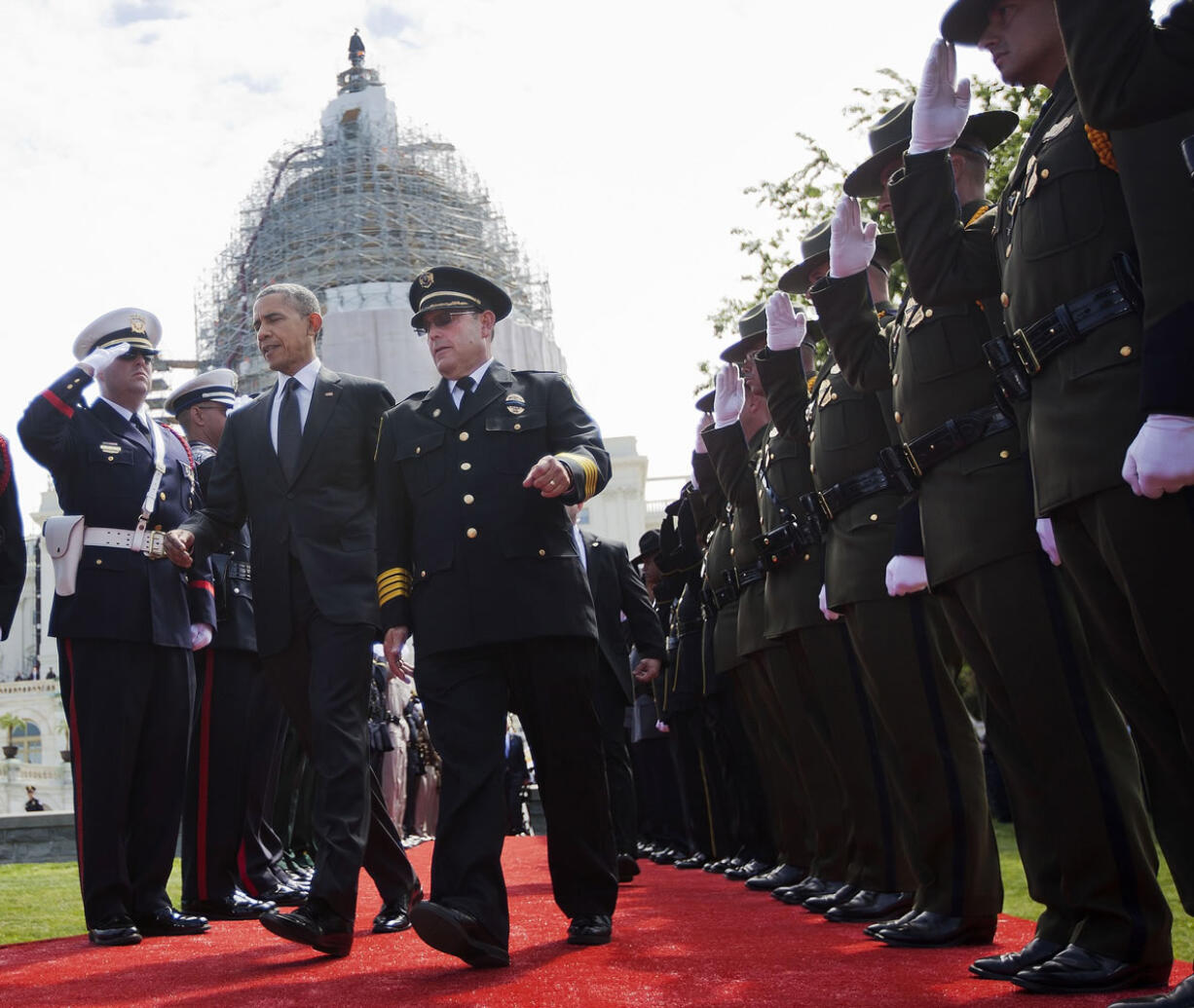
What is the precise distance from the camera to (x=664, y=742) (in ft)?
32.5

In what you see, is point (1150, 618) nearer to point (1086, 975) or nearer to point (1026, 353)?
point (1026, 353)

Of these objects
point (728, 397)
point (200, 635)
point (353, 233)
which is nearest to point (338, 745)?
point (200, 635)

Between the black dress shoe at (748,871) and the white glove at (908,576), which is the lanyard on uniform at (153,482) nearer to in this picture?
the white glove at (908,576)

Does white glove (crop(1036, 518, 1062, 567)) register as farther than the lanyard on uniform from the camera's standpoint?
No

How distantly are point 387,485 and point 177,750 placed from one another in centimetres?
141

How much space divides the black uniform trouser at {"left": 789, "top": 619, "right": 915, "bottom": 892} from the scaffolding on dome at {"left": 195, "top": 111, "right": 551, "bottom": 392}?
137ft

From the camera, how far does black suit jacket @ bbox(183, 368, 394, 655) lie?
4383 mm

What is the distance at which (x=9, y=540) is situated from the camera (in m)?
4.62

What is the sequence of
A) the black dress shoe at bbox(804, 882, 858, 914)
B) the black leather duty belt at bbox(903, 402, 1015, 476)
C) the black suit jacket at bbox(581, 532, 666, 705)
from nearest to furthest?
the black leather duty belt at bbox(903, 402, 1015, 476) < the black dress shoe at bbox(804, 882, 858, 914) < the black suit jacket at bbox(581, 532, 666, 705)

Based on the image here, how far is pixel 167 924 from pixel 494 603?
6.02ft

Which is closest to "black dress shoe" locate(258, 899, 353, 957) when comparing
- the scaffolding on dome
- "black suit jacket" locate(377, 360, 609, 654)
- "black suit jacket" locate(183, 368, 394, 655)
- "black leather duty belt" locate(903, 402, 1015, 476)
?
"black suit jacket" locate(377, 360, 609, 654)

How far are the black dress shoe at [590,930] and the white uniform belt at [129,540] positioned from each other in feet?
6.51

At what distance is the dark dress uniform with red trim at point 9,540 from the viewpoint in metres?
4.55

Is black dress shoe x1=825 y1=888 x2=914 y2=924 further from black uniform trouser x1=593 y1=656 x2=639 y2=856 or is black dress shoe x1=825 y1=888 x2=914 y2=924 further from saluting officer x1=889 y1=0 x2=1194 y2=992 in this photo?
black uniform trouser x1=593 y1=656 x2=639 y2=856
